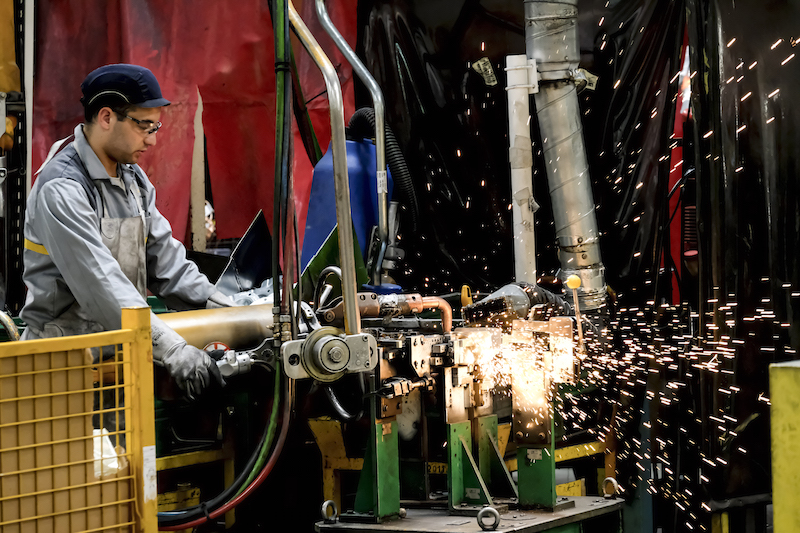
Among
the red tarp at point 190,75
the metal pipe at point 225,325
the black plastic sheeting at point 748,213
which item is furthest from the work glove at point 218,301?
the black plastic sheeting at point 748,213

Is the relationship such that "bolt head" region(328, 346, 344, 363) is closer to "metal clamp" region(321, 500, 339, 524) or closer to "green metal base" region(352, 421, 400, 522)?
"green metal base" region(352, 421, 400, 522)

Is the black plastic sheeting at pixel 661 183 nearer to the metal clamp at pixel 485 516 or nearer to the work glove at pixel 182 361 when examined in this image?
the metal clamp at pixel 485 516

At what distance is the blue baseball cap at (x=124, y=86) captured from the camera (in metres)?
3.11

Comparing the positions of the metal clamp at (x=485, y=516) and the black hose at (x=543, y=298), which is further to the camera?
the black hose at (x=543, y=298)

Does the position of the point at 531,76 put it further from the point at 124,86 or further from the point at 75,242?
the point at 75,242

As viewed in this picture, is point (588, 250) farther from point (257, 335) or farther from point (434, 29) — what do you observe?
point (257, 335)

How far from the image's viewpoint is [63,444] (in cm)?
206

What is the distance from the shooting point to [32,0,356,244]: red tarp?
17.6 ft

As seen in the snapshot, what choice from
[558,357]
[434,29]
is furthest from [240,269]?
[434,29]

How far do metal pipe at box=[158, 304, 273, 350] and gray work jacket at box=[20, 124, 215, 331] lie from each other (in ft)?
0.93

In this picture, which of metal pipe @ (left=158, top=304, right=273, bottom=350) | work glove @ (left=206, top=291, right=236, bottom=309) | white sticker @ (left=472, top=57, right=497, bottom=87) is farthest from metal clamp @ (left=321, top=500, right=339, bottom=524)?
white sticker @ (left=472, top=57, right=497, bottom=87)

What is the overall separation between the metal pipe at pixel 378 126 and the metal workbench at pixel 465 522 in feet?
5.88

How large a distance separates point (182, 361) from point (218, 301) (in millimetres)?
786

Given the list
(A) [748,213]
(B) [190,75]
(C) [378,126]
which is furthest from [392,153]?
(A) [748,213]
